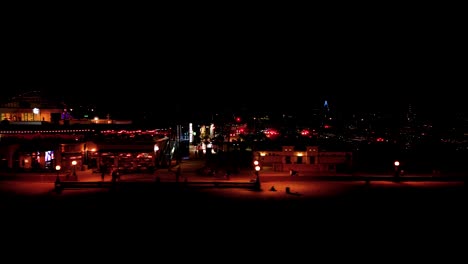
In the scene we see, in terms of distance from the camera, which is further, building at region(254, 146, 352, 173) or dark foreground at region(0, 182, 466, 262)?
building at region(254, 146, 352, 173)

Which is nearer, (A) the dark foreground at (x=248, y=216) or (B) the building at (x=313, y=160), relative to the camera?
(A) the dark foreground at (x=248, y=216)

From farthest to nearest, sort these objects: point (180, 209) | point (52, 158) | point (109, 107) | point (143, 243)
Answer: point (109, 107) < point (52, 158) < point (180, 209) < point (143, 243)

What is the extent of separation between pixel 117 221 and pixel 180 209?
318cm

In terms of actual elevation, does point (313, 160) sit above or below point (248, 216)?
above

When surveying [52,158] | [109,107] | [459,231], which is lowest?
[459,231]

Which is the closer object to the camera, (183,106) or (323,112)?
(183,106)

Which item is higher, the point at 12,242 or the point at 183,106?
the point at 183,106

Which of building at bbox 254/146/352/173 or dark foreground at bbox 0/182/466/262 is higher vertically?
building at bbox 254/146/352/173

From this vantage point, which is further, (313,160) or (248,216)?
(313,160)

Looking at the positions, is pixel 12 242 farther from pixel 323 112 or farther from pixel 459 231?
pixel 323 112

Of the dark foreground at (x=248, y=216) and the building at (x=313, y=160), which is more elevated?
the building at (x=313, y=160)

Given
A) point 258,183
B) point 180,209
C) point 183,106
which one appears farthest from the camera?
point 183,106

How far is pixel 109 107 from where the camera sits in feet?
147

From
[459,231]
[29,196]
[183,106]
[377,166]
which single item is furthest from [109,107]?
[459,231]
